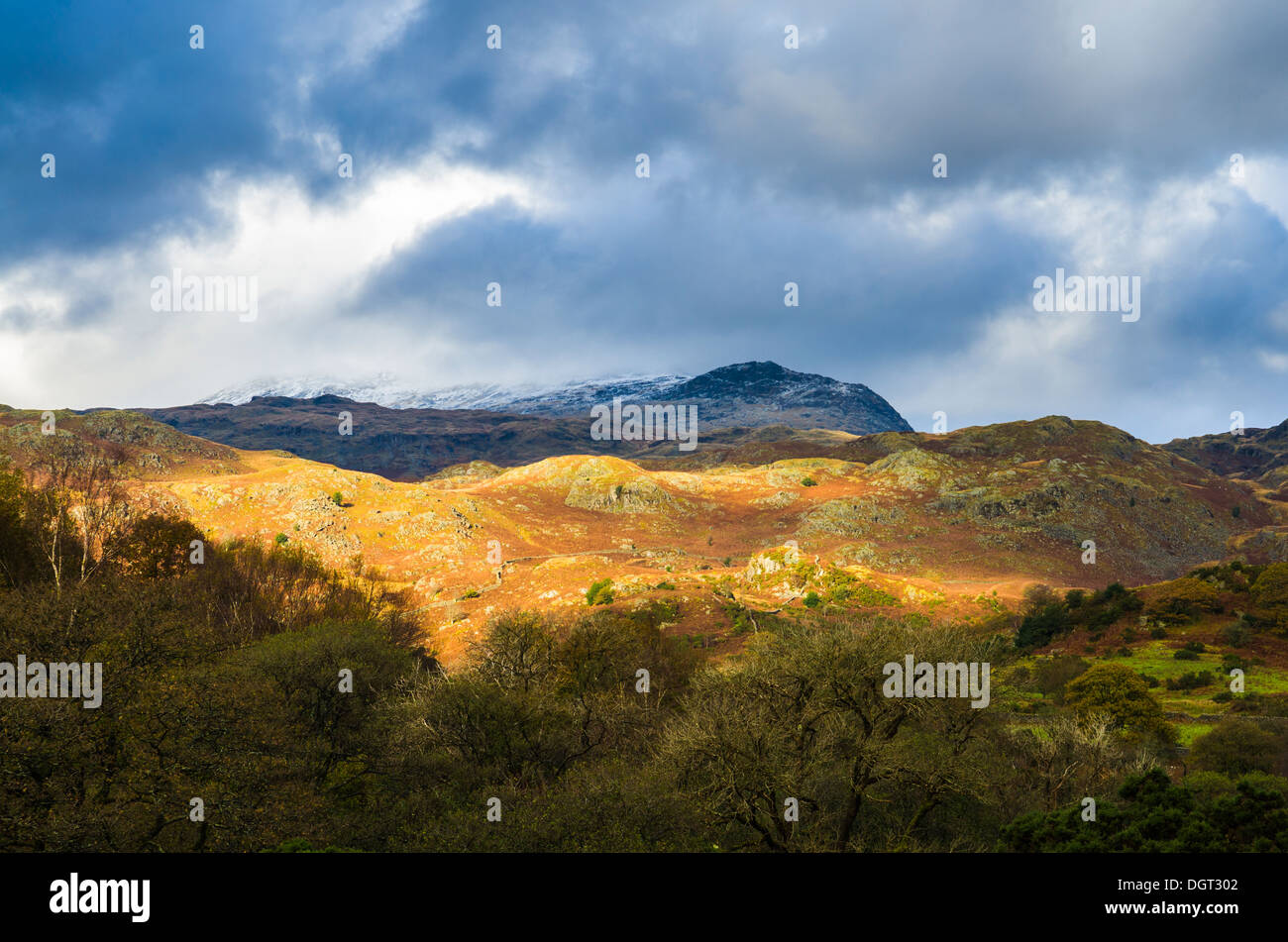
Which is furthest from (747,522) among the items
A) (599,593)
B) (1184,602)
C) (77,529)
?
(77,529)

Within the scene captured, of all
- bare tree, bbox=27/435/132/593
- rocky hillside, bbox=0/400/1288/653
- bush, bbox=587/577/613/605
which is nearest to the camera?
bare tree, bbox=27/435/132/593

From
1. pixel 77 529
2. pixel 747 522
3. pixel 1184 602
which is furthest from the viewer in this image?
pixel 747 522

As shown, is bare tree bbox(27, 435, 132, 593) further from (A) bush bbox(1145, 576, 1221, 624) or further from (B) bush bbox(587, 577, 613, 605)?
(A) bush bbox(1145, 576, 1221, 624)

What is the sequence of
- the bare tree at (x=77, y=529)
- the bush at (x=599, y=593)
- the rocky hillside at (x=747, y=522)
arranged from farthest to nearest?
1. the rocky hillside at (x=747, y=522)
2. the bush at (x=599, y=593)
3. the bare tree at (x=77, y=529)

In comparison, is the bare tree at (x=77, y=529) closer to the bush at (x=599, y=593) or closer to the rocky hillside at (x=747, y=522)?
the rocky hillside at (x=747, y=522)

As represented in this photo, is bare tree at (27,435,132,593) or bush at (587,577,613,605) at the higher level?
bare tree at (27,435,132,593)

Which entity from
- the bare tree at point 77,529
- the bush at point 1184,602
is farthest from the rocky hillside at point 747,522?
the bare tree at point 77,529

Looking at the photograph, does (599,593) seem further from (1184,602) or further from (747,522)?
(747,522)

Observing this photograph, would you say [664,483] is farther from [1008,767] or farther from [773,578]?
[1008,767]

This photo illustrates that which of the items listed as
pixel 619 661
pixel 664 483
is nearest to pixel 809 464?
pixel 664 483

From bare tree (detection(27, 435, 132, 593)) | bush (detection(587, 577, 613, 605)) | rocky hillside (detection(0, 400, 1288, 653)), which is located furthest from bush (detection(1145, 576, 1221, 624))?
bare tree (detection(27, 435, 132, 593))
